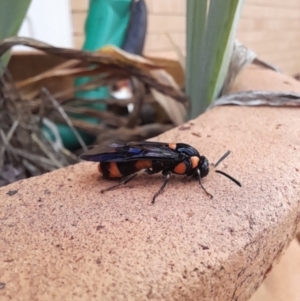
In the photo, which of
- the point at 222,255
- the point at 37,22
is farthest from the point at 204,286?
the point at 37,22

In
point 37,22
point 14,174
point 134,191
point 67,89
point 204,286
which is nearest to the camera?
point 204,286

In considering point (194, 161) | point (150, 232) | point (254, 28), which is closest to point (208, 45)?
point (194, 161)

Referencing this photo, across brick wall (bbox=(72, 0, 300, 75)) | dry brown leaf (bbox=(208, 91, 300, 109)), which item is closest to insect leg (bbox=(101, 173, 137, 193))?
dry brown leaf (bbox=(208, 91, 300, 109))

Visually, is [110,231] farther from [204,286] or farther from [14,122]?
[14,122]

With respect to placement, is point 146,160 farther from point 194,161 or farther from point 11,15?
point 11,15

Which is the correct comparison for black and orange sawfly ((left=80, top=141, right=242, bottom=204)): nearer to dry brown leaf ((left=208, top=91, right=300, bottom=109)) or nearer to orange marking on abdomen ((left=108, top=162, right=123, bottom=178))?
orange marking on abdomen ((left=108, top=162, right=123, bottom=178))
